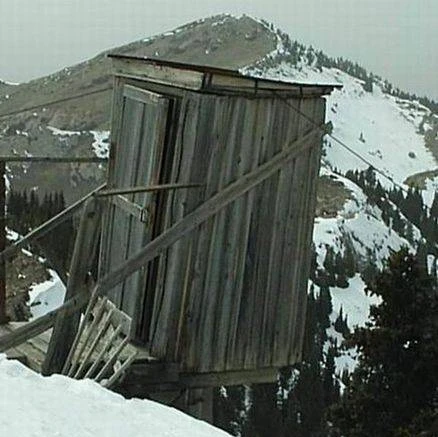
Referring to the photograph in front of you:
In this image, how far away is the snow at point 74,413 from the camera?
5.26 m

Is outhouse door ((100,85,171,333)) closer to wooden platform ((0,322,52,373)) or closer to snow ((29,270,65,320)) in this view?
wooden platform ((0,322,52,373))

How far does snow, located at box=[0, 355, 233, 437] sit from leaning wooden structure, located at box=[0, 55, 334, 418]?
2.11 m

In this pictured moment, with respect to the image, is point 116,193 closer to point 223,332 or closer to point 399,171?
point 223,332

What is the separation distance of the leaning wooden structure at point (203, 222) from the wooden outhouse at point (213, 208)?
0.04 ft

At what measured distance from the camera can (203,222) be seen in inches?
351

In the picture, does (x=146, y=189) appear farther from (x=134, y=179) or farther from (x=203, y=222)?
(x=134, y=179)

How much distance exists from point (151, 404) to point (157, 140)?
3.38m

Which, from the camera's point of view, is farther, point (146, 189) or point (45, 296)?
point (45, 296)

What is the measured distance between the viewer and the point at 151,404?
20.3 feet

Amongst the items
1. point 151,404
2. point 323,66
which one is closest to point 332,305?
point 151,404

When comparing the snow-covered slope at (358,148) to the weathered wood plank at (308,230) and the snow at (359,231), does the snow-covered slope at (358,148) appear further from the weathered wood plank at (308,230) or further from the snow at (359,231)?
the weathered wood plank at (308,230)

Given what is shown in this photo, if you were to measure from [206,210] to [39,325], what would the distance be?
182cm

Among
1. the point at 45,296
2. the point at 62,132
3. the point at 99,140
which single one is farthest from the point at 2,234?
the point at 62,132

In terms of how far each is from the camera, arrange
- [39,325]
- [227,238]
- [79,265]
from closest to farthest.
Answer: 1. [39,325]
2. [79,265]
3. [227,238]
